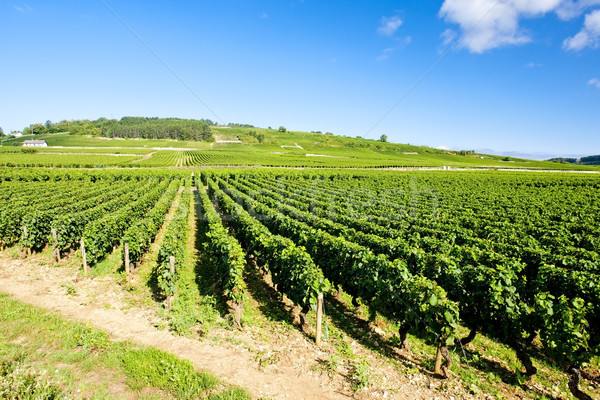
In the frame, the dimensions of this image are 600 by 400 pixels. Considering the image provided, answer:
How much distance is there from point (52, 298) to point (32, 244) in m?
7.96

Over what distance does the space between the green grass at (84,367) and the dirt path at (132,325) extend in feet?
1.64

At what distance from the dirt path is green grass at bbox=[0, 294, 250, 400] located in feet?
1.64

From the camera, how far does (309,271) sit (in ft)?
32.3

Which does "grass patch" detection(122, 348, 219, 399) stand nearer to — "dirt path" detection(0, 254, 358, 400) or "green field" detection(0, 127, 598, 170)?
"dirt path" detection(0, 254, 358, 400)

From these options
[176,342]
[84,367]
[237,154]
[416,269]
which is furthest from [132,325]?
[237,154]

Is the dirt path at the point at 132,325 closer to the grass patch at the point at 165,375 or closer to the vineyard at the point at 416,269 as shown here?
the grass patch at the point at 165,375

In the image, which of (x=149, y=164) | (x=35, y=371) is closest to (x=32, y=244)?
(x=35, y=371)

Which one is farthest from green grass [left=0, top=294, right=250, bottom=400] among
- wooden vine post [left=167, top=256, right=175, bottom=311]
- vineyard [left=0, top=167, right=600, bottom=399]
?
vineyard [left=0, top=167, right=600, bottom=399]

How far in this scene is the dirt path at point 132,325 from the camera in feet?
23.3

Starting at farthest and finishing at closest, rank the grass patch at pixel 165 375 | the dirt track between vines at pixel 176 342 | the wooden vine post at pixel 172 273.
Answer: the wooden vine post at pixel 172 273 < the dirt track between vines at pixel 176 342 < the grass patch at pixel 165 375

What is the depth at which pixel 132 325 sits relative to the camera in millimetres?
9500

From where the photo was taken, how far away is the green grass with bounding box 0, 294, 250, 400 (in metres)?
6.40

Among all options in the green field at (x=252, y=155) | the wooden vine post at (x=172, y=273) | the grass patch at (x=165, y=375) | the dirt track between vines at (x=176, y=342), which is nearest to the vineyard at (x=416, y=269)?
the wooden vine post at (x=172, y=273)

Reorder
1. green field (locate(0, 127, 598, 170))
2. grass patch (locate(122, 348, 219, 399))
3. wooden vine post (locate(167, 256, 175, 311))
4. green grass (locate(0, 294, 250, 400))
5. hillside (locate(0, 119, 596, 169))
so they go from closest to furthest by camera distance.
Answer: green grass (locate(0, 294, 250, 400))
grass patch (locate(122, 348, 219, 399))
wooden vine post (locate(167, 256, 175, 311))
green field (locate(0, 127, 598, 170))
hillside (locate(0, 119, 596, 169))
